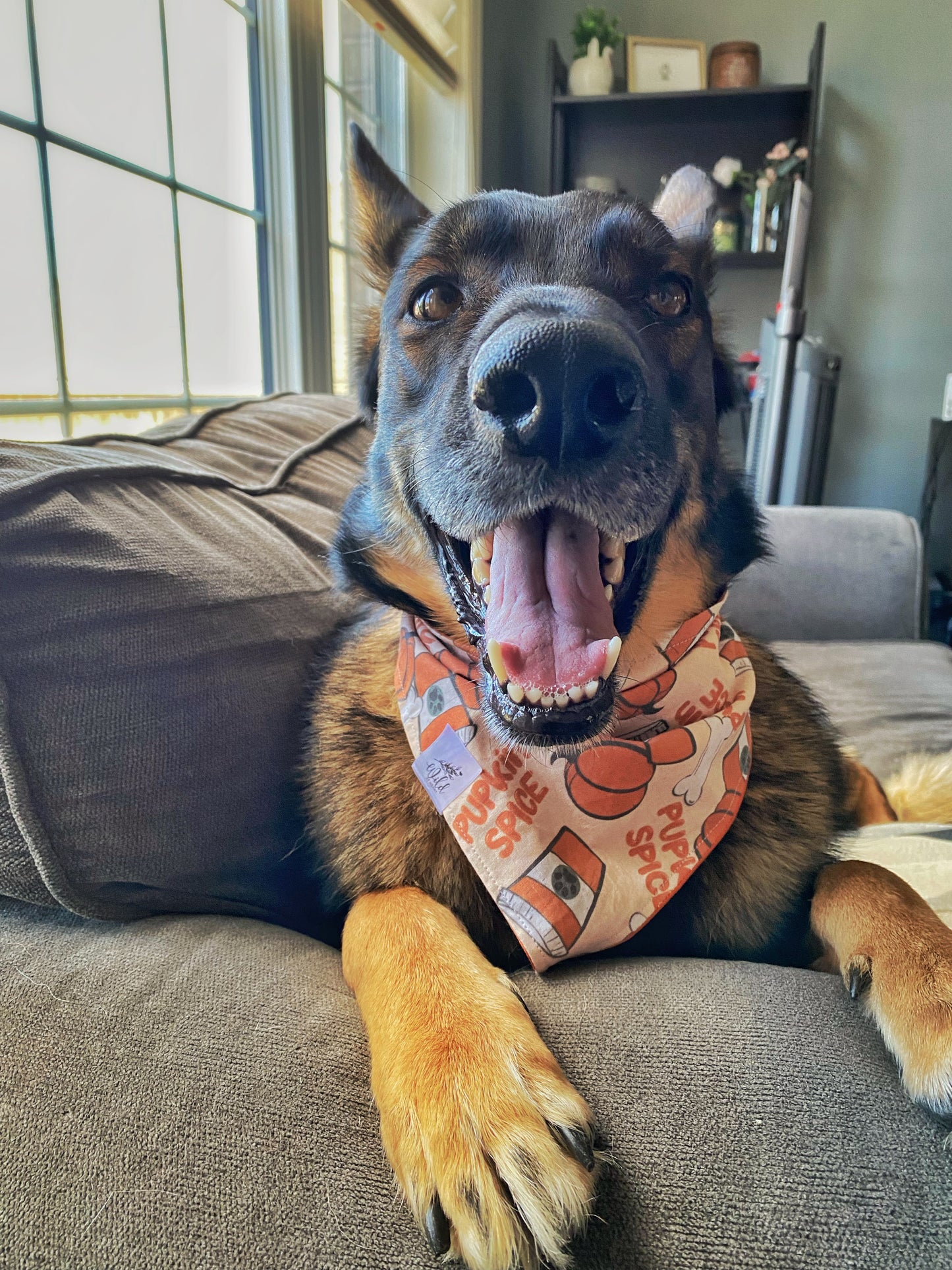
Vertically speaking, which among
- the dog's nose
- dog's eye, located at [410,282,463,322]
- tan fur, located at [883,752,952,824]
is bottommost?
Answer: tan fur, located at [883,752,952,824]

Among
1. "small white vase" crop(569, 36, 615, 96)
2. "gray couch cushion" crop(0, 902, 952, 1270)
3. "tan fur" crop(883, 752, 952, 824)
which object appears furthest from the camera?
"small white vase" crop(569, 36, 615, 96)

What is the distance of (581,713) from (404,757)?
0.31 m

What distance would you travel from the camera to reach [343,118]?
3.18m

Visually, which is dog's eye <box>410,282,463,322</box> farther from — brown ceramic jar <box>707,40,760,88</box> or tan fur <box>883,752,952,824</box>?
brown ceramic jar <box>707,40,760,88</box>

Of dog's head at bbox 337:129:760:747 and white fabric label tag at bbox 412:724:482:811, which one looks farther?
white fabric label tag at bbox 412:724:482:811

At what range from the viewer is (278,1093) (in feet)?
2.03

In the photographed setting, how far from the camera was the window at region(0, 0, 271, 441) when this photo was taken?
70.5 inches


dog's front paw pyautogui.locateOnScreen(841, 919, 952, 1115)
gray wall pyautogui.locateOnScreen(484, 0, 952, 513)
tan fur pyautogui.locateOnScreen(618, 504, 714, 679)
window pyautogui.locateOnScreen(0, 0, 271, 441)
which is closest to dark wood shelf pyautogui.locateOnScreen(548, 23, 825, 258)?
gray wall pyautogui.locateOnScreen(484, 0, 952, 513)

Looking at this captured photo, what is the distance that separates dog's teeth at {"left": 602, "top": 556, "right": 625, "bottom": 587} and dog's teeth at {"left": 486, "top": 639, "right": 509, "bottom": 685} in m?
0.19

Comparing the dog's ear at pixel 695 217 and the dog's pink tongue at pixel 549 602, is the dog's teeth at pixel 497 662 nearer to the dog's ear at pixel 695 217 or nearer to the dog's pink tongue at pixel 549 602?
the dog's pink tongue at pixel 549 602

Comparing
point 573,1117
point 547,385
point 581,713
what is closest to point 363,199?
point 547,385

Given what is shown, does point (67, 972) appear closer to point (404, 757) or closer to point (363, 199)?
point (404, 757)

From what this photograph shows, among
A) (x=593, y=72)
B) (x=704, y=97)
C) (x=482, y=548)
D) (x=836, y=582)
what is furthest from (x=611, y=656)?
(x=593, y=72)

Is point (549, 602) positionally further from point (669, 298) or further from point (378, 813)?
point (669, 298)
